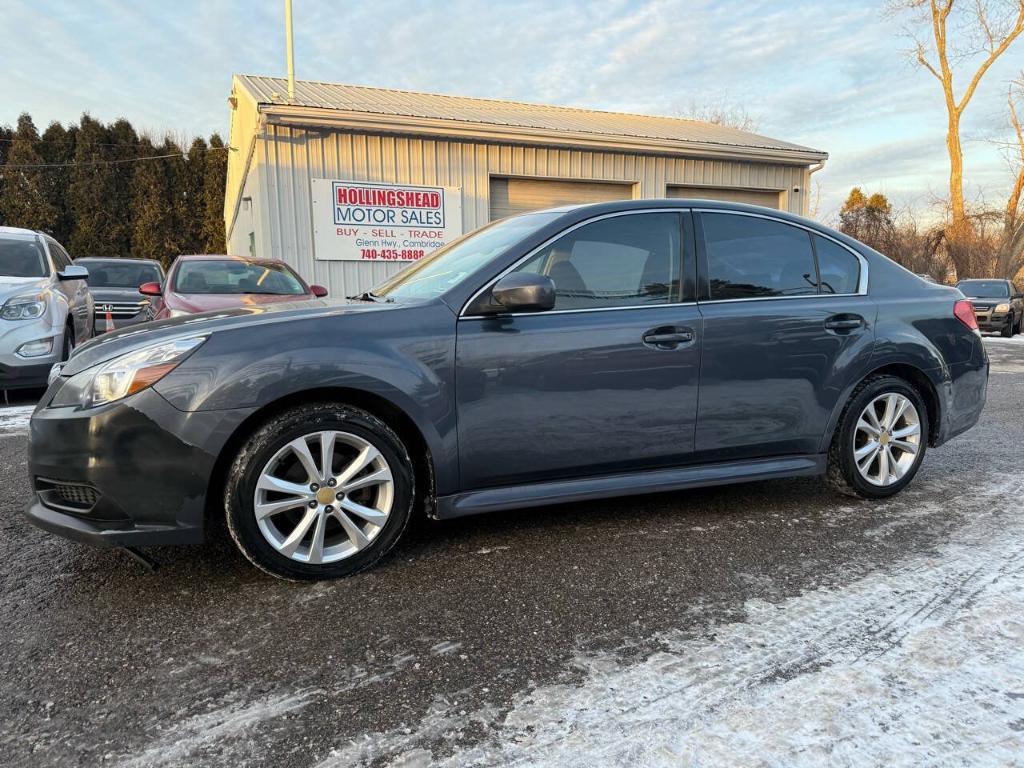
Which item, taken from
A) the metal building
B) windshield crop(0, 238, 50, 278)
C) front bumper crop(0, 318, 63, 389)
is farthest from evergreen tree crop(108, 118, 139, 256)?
front bumper crop(0, 318, 63, 389)

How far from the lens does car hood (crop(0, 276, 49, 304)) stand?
637cm

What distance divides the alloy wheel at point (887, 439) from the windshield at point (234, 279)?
5916 mm

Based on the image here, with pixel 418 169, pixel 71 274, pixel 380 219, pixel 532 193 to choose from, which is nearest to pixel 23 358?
pixel 71 274

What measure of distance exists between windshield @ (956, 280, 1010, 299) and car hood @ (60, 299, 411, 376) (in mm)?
19712

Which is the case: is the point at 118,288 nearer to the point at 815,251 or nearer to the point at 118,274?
the point at 118,274

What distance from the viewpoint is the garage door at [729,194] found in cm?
1429

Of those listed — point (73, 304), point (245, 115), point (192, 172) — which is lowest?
point (73, 304)

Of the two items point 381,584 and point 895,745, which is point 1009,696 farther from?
point 381,584

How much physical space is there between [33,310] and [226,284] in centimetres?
180

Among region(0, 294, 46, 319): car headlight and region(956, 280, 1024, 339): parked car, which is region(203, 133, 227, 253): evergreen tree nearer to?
region(0, 294, 46, 319): car headlight

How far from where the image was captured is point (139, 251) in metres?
29.9

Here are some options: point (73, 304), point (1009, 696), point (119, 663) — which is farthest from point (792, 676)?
point (73, 304)

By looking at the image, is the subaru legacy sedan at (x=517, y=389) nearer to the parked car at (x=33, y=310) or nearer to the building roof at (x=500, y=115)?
the parked car at (x=33, y=310)

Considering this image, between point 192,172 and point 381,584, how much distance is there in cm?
3298
